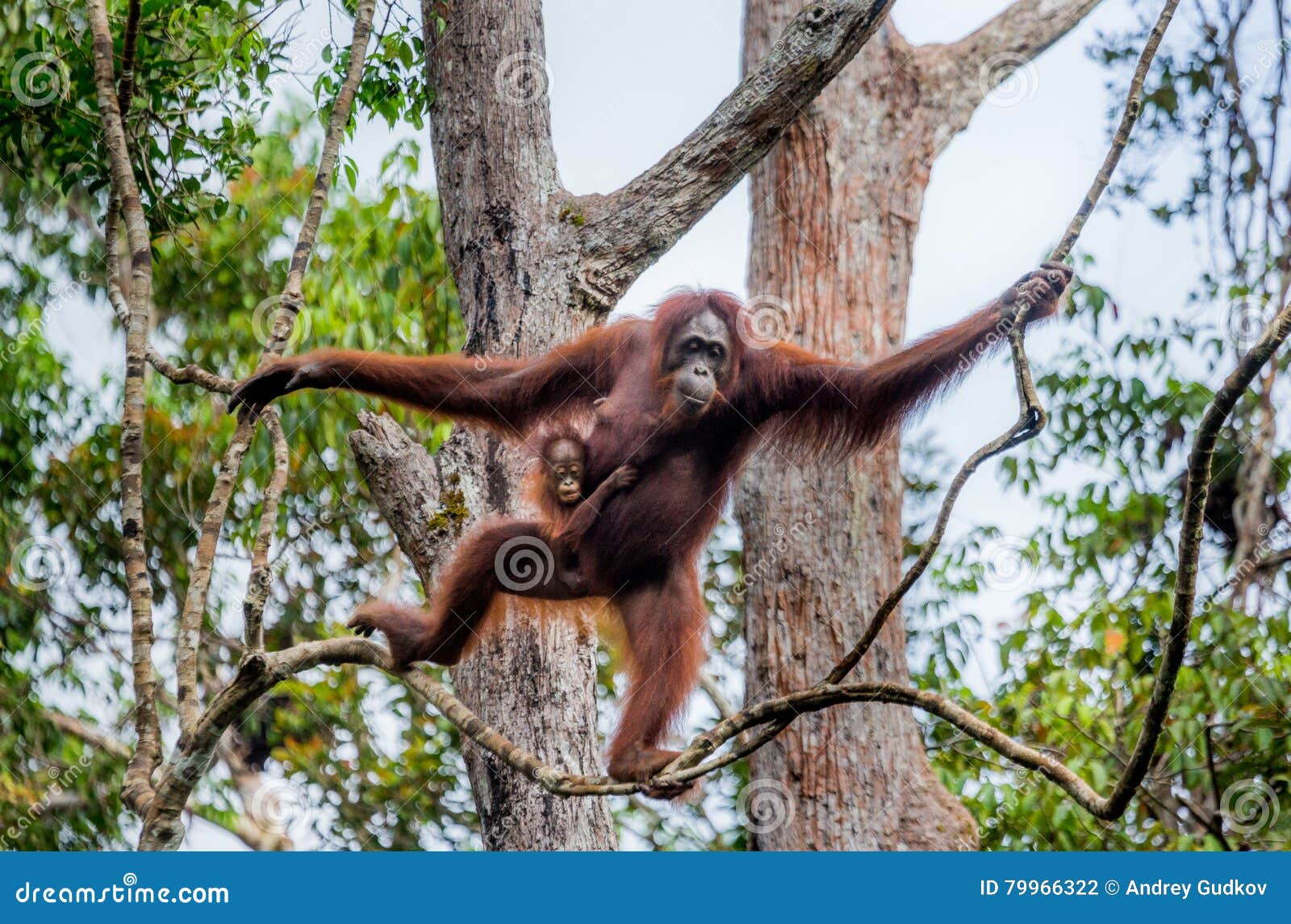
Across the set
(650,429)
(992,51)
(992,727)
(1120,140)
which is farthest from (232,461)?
(992,51)

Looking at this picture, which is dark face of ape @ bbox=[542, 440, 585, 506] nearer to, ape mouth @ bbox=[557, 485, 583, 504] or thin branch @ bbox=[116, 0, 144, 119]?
ape mouth @ bbox=[557, 485, 583, 504]

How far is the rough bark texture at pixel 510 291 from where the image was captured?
14.6 feet

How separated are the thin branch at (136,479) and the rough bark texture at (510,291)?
1228mm

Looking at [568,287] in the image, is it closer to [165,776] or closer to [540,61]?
[540,61]

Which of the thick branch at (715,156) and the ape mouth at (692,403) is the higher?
the thick branch at (715,156)

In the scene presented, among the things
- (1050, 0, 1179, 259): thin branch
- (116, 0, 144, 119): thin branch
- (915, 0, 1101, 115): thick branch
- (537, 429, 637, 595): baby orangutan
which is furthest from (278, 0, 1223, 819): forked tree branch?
(915, 0, 1101, 115): thick branch

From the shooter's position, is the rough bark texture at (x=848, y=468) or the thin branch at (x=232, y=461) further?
the rough bark texture at (x=848, y=468)

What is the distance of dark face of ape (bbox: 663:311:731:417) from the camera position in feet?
14.3

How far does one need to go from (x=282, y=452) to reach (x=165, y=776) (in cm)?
109

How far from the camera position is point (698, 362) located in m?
4.39

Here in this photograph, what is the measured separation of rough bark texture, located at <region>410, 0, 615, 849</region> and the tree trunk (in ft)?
8.91

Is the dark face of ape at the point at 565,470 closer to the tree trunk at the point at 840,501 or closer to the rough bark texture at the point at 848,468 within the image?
the rough bark texture at the point at 848,468

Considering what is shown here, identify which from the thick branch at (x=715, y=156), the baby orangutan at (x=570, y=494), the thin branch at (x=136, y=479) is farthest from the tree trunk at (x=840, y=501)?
the thin branch at (x=136, y=479)

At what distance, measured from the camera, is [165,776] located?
11.7ft
